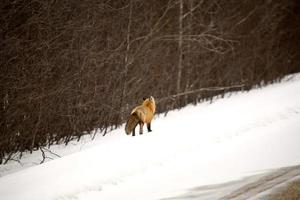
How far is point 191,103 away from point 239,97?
1.51 m

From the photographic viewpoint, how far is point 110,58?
1126 cm

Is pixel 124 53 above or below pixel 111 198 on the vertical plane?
above

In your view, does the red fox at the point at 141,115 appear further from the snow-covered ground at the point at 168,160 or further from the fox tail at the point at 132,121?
the snow-covered ground at the point at 168,160

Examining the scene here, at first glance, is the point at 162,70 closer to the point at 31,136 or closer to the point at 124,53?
the point at 124,53

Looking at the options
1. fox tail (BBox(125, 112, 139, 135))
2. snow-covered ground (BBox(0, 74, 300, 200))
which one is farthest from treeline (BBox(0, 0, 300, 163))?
fox tail (BBox(125, 112, 139, 135))

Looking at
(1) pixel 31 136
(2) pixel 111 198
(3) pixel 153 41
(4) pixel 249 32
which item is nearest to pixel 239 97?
(4) pixel 249 32

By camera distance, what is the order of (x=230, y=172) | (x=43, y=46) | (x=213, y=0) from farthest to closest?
1. (x=213, y=0)
2. (x=43, y=46)
3. (x=230, y=172)

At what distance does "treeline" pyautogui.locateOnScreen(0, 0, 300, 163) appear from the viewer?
938 cm

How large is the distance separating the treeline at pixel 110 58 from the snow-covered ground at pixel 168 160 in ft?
2.44

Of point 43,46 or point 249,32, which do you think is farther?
point 249,32

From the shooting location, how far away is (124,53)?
38.5 feet

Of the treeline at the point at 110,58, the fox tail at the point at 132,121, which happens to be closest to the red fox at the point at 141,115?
the fox tail at the point at 132,121

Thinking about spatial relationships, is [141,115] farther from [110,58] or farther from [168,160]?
[110,58]

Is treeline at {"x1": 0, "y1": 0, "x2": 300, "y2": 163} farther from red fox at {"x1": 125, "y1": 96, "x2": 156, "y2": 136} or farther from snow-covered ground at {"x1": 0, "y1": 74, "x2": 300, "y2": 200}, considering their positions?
red fox at {"x1": 125, "y1": 96, "x2": 156, "y2": 136}
